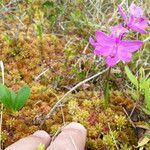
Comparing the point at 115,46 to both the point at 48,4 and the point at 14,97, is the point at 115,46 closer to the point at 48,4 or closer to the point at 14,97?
the point at 14,97

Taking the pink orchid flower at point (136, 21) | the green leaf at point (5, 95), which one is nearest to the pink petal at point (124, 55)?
the pink orchid flower at point (136, 21)

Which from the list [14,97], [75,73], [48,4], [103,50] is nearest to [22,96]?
[14,97]

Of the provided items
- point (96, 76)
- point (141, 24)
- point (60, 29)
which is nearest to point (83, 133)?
point (96, 76)

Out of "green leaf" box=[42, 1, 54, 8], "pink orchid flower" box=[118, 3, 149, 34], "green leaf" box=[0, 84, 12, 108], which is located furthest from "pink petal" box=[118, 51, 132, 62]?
"green leaf" box=[42, 1, 54, 8]

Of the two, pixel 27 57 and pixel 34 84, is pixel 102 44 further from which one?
pixel 27 57

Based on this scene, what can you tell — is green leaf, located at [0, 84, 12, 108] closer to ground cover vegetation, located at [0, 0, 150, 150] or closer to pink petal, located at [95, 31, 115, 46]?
ground cover vegetation, located at [0, 0, 150, 150]
